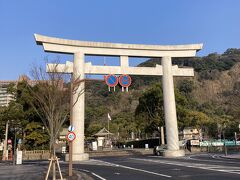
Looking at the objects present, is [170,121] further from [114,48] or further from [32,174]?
[32,174]

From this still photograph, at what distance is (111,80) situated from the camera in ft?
74.9

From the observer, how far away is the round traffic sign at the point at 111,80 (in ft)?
74.6

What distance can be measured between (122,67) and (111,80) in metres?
1.60

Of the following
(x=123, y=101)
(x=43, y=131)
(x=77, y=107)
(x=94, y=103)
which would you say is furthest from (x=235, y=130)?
(x=123, y=101)

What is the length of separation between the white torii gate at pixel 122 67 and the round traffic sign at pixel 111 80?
358mm

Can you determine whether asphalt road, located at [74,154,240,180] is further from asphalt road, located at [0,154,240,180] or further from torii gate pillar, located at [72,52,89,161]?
torii gate pillar, located at [72,52,89,161]

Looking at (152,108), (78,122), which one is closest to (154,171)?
(78,122)

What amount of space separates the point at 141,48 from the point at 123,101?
86.8 metres

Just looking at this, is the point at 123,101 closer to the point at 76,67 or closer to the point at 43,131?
the point at 43,131

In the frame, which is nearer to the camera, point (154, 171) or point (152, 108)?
point (154, 171)

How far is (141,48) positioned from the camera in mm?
23719

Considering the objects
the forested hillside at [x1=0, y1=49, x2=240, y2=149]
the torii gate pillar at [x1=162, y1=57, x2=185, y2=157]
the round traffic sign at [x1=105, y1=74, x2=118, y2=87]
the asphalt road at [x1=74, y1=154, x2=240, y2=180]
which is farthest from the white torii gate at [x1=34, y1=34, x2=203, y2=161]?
the asphalt road at [x1=74, y1=154, x2=240, y2=180]

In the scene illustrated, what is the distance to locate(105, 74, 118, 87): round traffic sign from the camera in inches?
895

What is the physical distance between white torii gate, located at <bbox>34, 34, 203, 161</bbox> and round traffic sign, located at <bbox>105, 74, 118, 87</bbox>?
36 centimetres
